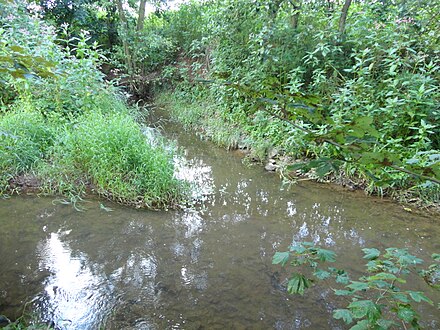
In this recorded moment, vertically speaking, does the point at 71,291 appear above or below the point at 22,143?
below

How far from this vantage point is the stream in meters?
1.93

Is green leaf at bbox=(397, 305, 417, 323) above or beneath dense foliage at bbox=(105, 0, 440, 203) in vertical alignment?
beneath

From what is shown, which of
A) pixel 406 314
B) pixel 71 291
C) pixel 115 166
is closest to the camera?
pixel 406 314

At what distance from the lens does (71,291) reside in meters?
2.05

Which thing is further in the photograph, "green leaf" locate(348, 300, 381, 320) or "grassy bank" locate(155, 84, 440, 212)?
"grassy bank" locate(155, 84, 440, 212)

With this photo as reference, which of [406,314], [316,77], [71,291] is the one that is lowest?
[71,291]

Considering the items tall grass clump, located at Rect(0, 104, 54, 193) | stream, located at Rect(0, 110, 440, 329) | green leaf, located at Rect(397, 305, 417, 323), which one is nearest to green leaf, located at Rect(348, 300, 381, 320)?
green leaf, located at Rect(397, 305, 417, 323)

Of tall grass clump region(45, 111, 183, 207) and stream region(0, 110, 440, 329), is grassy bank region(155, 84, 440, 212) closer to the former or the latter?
stream region(0, 110, 440, 329)

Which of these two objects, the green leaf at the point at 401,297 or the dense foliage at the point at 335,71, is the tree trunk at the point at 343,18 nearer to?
the dense foliage at the point at 335,71

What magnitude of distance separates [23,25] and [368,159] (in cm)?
606

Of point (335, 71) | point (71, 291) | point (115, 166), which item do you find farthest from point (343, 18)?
point (71, 291)

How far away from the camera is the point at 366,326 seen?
106 centimetres

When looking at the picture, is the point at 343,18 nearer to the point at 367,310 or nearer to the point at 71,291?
the point at 367,310

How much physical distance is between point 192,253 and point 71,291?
0.90 meters
